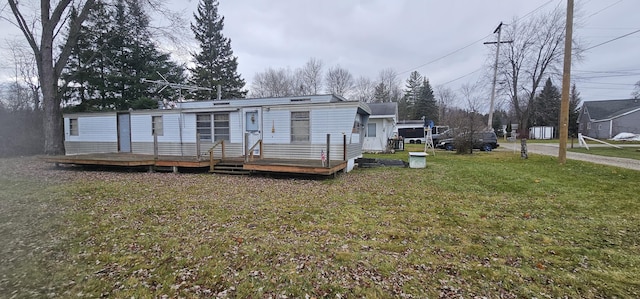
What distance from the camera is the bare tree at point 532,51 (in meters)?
16.4

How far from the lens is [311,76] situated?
3844 cm

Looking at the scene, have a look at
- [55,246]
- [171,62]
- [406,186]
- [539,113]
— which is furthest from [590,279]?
[539,113]

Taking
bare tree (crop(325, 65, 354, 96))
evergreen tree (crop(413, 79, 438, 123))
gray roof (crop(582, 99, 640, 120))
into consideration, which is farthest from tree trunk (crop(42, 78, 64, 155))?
gray roof (crop(582, 99, 640, 120))

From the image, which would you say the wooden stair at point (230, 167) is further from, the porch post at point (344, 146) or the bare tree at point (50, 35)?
the bare tree at point (50, 35)

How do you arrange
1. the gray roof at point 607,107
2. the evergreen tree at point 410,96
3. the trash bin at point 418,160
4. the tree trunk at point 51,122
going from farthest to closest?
the evergreen tree at point 410,96, the gray roof at point 607,107, the tree trunk at point 51,122, the trash bin at point 418,160

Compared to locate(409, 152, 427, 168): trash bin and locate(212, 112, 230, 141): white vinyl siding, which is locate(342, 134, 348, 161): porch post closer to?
locate(409, 152, 427, 168): trash bin

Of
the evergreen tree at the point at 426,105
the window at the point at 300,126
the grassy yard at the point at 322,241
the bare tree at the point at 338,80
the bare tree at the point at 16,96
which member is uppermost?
the bare tree at the point at 338,80

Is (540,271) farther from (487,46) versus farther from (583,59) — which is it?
(487,46)

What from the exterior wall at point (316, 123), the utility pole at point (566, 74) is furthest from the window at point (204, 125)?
the utility pole at point (566, 74)

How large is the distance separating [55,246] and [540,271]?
5.67 metres

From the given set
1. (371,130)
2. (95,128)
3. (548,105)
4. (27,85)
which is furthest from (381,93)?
(27,85)

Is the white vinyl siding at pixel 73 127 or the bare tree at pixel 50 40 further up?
the bare tree at pixel 50 40

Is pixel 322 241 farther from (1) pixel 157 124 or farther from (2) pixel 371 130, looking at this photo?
(2) pixel 371 130

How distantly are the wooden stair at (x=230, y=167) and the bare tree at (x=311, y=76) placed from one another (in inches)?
1185
